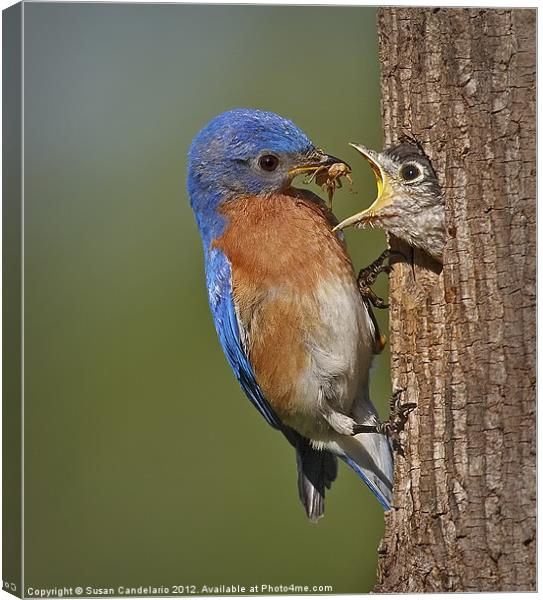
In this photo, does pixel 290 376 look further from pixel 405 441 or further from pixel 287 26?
pixel 287 26

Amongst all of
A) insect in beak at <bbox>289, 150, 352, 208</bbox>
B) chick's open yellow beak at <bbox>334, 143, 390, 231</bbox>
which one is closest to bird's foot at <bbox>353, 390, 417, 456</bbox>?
chick's open yellow beak at <bbox>334, 143, 390, 231</bbox>

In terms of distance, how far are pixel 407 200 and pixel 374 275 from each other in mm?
488

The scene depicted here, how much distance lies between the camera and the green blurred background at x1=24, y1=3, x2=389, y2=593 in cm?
546

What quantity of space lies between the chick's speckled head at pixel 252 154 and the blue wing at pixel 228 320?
0.36m

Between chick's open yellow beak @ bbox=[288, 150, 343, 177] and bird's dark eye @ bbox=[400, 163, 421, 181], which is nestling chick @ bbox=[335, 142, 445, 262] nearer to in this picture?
bird's dark eye @ bbox=[400, 163, 421, 181]

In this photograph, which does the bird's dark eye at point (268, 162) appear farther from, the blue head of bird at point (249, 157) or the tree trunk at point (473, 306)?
the tree trunk at point (473, 306)

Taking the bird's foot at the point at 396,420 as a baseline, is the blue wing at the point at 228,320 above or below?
above

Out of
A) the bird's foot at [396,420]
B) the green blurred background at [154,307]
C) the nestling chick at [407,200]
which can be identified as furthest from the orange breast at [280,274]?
the green blurred background at [154,307]

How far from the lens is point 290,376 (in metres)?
5.38

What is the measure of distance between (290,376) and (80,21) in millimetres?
2267

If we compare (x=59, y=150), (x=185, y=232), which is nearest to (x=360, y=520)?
(x=185, y=232)

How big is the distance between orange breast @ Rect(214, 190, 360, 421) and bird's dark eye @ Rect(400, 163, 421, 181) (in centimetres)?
52

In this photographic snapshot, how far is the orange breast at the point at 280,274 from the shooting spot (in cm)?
524

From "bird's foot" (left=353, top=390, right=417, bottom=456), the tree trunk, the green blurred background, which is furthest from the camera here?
the green blurred background
